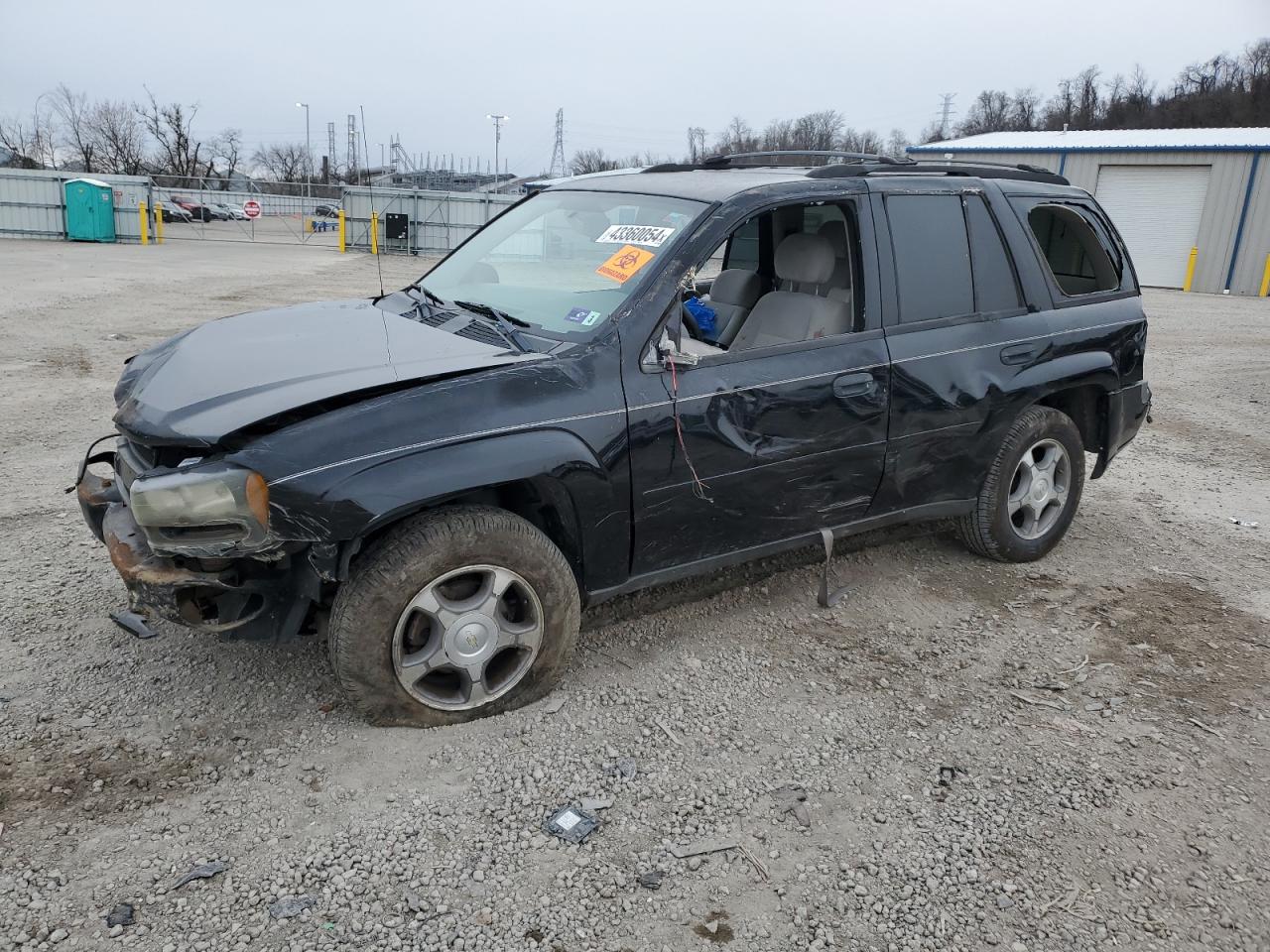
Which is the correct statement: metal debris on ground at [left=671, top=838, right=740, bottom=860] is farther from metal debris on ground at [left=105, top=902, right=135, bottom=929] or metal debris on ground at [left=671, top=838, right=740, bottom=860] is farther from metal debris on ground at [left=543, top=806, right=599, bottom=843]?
metal debris on ground at [left=105, top=902, right=135, bottom=929]

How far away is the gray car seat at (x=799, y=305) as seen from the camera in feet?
13.4

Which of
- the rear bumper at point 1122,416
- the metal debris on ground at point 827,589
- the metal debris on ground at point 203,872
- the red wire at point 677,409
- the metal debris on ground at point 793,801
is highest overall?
the red wire at point 677,409

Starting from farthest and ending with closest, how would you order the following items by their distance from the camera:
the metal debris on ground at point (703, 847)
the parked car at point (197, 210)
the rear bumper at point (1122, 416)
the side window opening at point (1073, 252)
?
the parked car at point (197, 210) → the rear bumper at point (1122, 416) → the side window opening at point (1073, 252) → the metal debris on ground at point (703, 847)

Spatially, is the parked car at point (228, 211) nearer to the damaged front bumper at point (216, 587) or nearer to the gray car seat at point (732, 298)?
the gray car seat at point (732, 298)

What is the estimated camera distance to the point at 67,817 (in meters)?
2.79

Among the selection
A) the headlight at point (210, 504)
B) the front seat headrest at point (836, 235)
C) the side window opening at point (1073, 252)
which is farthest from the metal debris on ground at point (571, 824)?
the side window opening at point (1073, 252)

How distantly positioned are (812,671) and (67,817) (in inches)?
102

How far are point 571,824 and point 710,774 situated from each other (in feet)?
1.70

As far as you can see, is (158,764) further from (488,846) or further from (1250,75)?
(1250,75)

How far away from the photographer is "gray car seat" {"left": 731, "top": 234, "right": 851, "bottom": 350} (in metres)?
4.08

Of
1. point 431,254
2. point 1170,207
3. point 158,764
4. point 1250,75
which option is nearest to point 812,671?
point 158,764

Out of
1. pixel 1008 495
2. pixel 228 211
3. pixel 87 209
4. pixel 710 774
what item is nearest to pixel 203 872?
pixel 710 774

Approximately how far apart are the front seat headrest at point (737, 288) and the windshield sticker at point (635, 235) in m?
0.95

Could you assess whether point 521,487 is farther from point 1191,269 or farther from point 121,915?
point 1191,269
